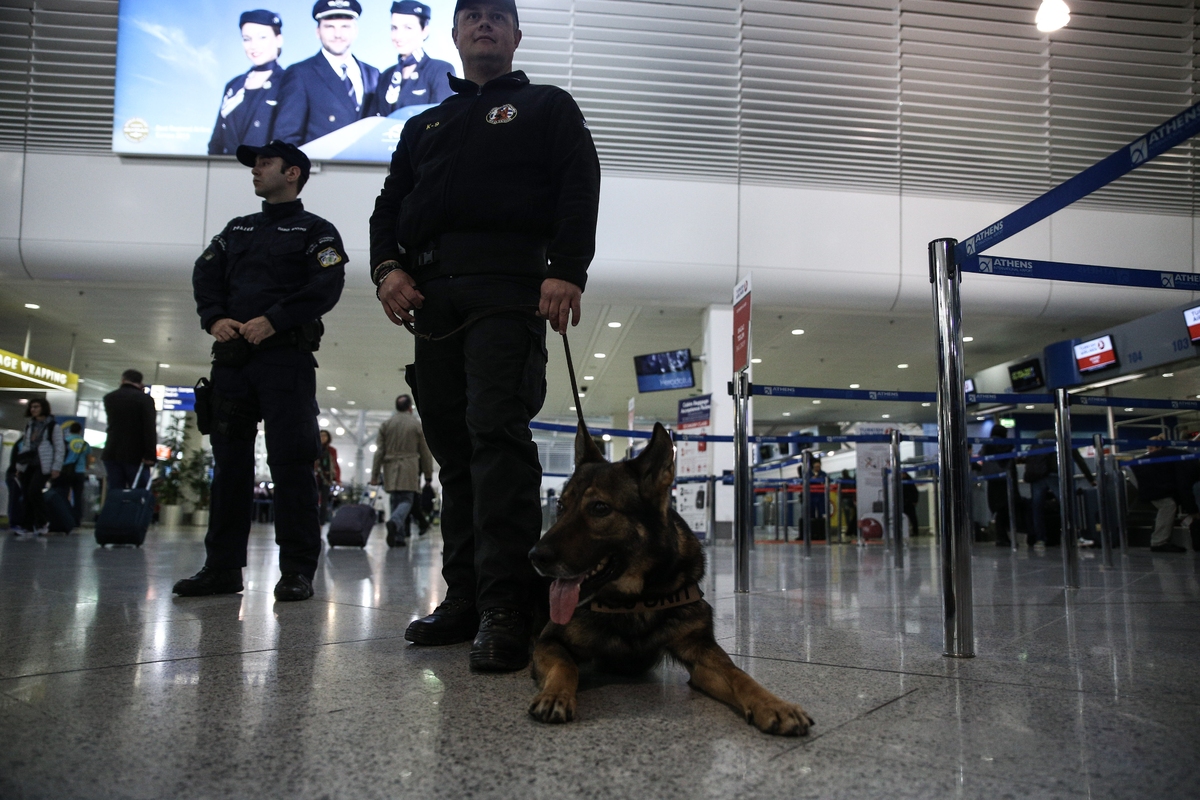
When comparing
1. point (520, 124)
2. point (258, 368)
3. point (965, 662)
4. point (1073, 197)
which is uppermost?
point (520, 124)

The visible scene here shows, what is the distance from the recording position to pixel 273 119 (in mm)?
10477

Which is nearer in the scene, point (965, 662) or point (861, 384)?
point (965, 662)

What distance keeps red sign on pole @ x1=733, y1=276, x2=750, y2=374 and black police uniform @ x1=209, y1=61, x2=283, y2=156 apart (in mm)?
7996

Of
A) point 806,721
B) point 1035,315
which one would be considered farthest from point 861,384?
point 806,721

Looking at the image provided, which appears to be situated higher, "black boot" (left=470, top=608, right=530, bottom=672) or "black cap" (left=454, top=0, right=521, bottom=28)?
"black cap" (left=454, top=0, right=521, bottom=28)

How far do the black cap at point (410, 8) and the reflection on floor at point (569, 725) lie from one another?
10.2m

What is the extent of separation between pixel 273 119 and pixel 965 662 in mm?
11297

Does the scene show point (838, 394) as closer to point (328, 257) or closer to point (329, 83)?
point (328, 257)

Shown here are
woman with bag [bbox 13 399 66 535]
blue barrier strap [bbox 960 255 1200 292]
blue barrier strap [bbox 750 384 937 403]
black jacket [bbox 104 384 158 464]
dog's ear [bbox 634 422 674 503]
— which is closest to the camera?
dog's ear [bbox 634 422 674 503]

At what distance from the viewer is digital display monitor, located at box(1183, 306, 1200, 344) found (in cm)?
1009

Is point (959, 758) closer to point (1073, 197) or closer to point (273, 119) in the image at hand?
point (1073, 197)

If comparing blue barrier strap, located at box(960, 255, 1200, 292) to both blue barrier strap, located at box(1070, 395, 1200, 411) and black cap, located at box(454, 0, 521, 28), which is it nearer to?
black cap, located at box(454, 0, 521, 28)

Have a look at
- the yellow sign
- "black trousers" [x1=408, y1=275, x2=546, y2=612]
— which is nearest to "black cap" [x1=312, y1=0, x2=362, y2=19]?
the yellow sign

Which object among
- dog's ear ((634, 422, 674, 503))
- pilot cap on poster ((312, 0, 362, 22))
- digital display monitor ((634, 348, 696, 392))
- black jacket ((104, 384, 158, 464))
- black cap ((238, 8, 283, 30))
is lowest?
dog's ear ((634, 422, 674, 503))
